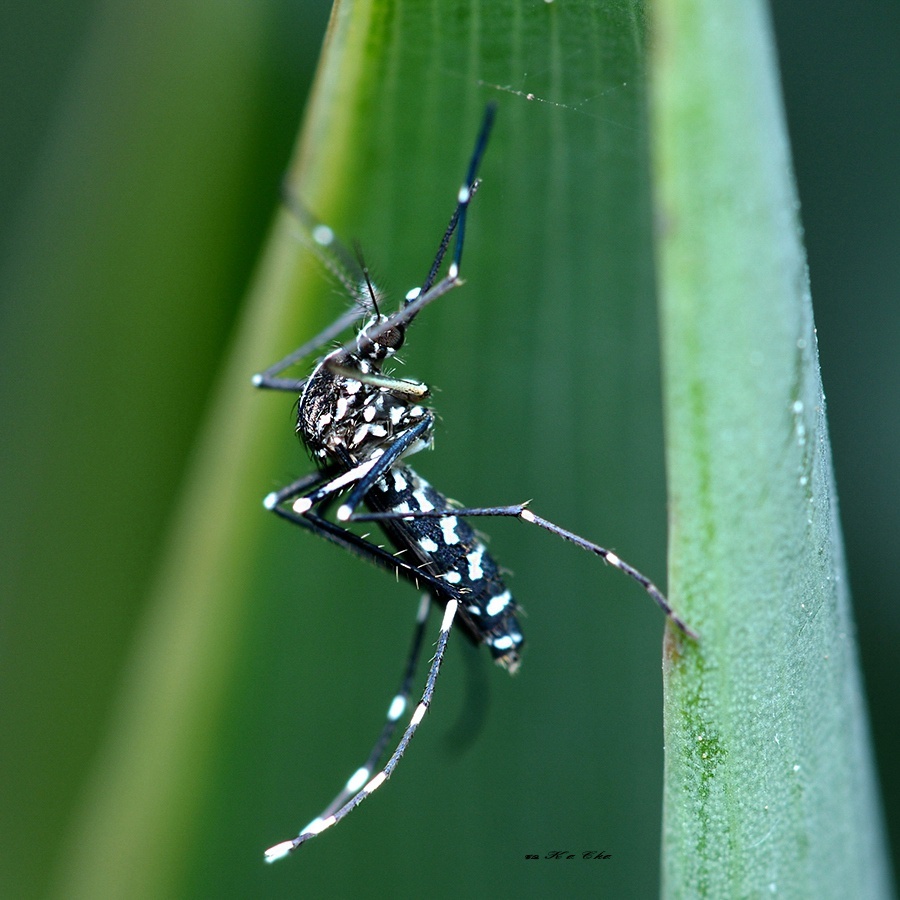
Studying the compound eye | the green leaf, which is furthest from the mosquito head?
the green leaf

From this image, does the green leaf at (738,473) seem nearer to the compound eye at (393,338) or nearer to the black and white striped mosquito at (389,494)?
the black and white striped mosquito at (389,494)


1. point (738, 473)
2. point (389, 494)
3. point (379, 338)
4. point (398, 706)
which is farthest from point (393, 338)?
point (738, 473)

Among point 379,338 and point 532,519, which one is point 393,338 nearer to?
point 379,338

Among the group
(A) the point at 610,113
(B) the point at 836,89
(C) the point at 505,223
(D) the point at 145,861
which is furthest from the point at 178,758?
(B) the point at 836,89

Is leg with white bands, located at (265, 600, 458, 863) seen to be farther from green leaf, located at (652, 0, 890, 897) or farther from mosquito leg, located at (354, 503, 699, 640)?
green leaf, located at (652, 0, 890, 897)

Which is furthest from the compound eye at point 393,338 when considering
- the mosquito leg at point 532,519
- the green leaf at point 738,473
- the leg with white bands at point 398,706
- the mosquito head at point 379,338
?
the green leaf at point 738,473

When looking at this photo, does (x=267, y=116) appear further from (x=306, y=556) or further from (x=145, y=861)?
(x=145, y=861)

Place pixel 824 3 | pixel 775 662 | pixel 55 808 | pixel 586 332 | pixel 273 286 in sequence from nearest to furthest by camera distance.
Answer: pixel 775 662 < pixel 273 286 < pixel 586 332 < pixel 55 808 < pixel 824 3

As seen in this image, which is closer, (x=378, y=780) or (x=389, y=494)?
(x=378, y=780)
